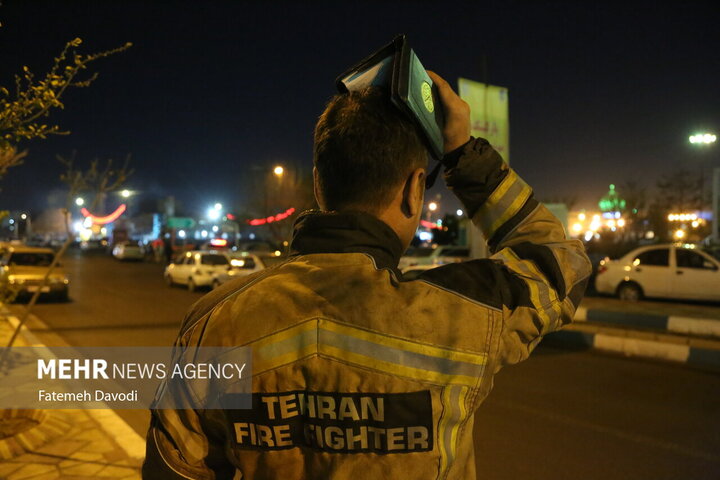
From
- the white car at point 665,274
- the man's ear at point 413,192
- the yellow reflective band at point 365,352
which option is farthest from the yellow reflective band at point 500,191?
the white car at point 665,274

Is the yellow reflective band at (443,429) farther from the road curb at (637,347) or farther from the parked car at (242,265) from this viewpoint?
the parked car at (242,265)

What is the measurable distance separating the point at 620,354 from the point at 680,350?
912 millimetres

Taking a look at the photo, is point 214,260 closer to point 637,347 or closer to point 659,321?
point 659,321

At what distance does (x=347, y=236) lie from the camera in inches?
51.1

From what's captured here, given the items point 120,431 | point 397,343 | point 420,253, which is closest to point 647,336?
point 120,431

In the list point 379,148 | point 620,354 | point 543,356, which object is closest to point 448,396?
point 379,148

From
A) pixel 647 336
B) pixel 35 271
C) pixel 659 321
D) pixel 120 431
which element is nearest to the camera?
pixel 120 431

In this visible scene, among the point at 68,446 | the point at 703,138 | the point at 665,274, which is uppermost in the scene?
the point at 703,138

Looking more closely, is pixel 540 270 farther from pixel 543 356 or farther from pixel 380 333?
pixel 543 356

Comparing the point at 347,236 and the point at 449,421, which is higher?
the point at 347,236

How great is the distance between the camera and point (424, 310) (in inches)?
48.3

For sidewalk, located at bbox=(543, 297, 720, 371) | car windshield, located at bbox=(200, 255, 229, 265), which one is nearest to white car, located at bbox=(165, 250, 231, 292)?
car windshield, located at bbox=(200, 255, 229, 265)

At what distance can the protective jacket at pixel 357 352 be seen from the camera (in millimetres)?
1219

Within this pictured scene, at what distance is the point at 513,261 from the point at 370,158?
0.42 metres
